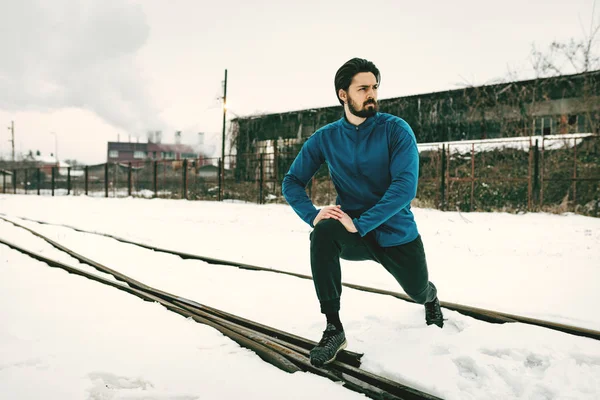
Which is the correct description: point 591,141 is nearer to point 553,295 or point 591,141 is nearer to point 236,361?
point 553,295

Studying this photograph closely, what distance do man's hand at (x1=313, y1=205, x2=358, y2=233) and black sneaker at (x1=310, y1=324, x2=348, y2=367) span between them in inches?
25.4

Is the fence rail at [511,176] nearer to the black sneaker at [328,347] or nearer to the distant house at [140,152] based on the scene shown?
the black sneaker at [328,347]

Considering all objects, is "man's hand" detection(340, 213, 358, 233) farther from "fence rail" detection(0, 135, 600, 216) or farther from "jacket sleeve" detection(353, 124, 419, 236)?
"fence rail" detection(0, 135, 600, 216)

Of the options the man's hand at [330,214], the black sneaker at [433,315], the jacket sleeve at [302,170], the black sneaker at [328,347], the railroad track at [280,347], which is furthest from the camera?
the black sneaker at [433,315]

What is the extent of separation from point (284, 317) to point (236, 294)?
864 millimetres

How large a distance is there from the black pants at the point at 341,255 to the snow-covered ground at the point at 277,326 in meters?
0.43

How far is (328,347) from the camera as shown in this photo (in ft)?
8.09

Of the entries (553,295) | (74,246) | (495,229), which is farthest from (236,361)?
(495,229)

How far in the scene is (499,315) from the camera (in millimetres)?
3211

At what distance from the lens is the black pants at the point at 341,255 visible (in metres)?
2.52

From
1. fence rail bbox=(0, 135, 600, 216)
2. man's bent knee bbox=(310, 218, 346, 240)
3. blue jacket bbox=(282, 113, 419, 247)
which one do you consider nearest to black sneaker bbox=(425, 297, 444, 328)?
blue jacket bbox=(282, 113, 419, 247)

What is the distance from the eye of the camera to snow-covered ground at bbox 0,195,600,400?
2168 millimetres

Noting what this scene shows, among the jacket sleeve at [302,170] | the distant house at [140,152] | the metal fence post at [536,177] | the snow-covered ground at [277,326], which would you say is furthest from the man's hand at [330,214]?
the distant house at [140,152]

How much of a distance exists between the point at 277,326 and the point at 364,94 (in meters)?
1.85
